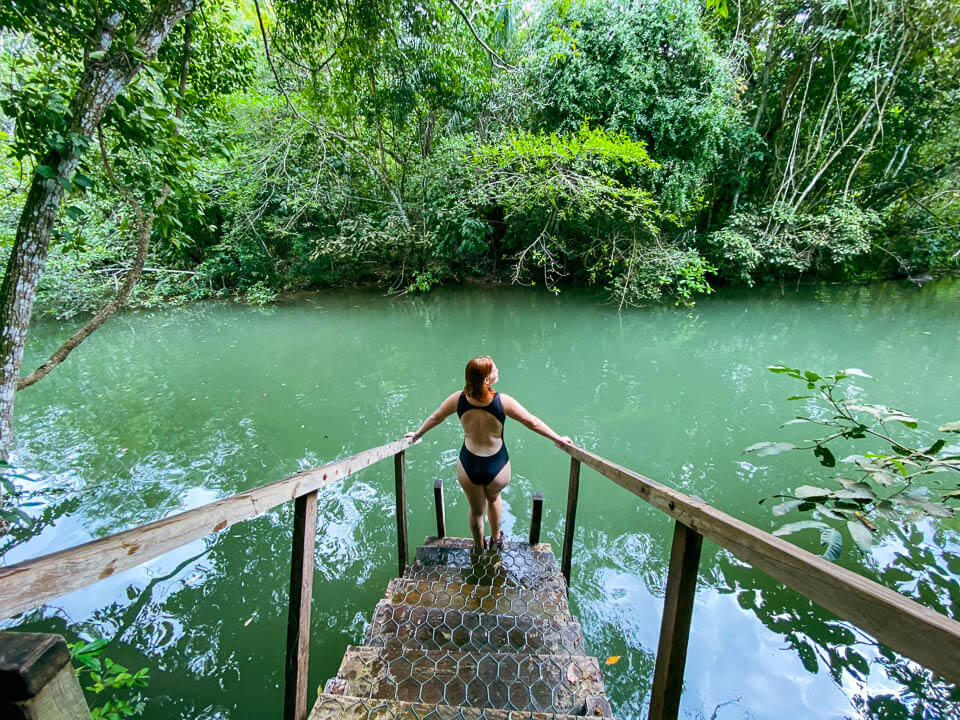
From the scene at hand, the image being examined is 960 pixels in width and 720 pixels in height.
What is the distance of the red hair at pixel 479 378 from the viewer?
2457 mm

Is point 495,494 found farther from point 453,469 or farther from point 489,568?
point 453,469

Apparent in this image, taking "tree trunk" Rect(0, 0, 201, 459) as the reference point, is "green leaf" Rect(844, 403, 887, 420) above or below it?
below

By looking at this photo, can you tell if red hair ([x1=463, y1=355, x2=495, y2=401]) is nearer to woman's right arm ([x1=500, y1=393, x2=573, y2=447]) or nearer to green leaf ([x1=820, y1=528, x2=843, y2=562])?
woman's right arm ([x1=500, y1=393, x2=573, y2=447])

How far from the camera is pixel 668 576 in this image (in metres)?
1.21

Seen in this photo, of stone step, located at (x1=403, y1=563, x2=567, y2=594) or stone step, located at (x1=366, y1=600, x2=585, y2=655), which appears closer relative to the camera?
stone step, located at (x1=366, y1=600, x2=585, y2=655)

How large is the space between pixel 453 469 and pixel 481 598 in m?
2.57

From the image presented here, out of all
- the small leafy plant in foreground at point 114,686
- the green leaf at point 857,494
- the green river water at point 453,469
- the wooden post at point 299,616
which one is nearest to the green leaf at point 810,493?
the green leaf at point 857,494

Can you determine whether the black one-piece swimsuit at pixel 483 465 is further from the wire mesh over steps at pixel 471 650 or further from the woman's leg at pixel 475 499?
the wire mesh over steps at pixel 471 650

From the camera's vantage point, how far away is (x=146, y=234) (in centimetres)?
389

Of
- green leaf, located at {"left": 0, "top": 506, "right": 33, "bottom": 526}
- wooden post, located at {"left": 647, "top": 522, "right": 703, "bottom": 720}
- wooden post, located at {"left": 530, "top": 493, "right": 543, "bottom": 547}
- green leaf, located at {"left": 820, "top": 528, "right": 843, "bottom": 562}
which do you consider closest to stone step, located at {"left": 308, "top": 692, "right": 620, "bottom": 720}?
wooden post, located at {"left": 647, "top": 522, "right": 703, "bottom": 720}

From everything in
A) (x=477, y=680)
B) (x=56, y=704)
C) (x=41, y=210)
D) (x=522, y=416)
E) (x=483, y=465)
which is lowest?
(x=477, y=680)

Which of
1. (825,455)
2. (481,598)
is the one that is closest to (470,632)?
(481,598)

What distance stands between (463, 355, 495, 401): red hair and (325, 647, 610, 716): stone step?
129cm

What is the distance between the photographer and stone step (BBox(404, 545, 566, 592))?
106 inches
